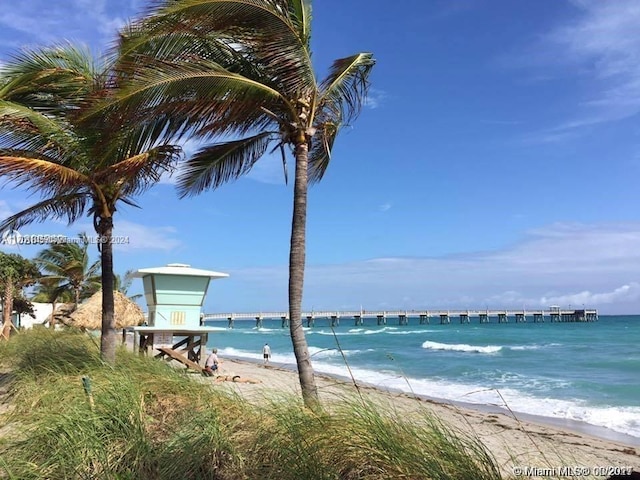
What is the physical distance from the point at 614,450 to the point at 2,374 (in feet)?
41.1

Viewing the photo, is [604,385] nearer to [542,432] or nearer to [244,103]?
[542,432]

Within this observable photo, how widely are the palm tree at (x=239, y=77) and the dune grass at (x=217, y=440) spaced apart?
3.87 feet

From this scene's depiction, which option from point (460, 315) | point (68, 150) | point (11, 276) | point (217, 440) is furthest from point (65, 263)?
point (460, 315)

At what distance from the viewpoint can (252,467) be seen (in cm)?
405

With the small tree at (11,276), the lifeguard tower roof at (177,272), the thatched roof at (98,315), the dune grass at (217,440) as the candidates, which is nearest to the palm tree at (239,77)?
the dune grass at (217,440)

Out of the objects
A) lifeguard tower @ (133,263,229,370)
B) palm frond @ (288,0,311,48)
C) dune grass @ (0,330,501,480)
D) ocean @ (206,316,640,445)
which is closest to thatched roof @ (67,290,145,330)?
ocean @ (206,316,640,445)

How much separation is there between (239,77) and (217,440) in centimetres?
380

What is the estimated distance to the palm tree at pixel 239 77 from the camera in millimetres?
5645

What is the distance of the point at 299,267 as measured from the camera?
637cm

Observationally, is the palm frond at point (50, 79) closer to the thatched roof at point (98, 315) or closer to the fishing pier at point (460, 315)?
the thatched roof at point (98, 315)

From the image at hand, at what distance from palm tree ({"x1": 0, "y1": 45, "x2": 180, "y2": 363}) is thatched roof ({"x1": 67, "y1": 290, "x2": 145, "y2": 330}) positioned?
426 inches

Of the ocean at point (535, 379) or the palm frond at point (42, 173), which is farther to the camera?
the ocean at point (535, 379)

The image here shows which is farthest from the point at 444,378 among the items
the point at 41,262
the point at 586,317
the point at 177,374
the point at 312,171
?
the point at 586,317

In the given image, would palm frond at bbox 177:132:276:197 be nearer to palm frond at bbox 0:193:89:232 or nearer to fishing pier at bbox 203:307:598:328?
palm frond at bbox 0:193:89:232
